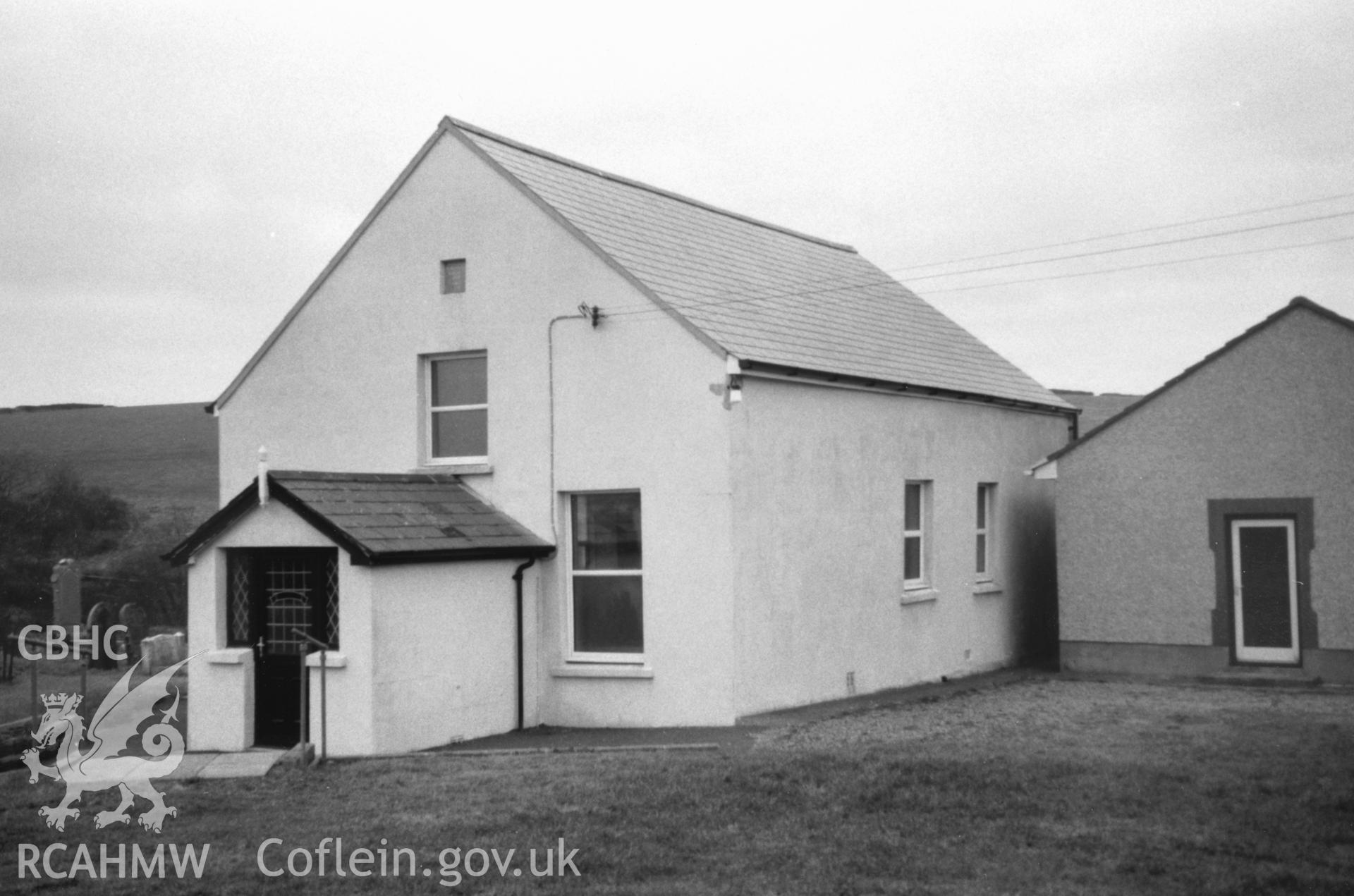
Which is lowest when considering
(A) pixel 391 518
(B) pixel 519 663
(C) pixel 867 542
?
(B) pixel 519 663

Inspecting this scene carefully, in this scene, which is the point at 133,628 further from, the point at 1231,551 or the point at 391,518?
the point at 1231,551

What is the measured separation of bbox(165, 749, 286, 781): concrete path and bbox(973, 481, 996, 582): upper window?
12.2 metres

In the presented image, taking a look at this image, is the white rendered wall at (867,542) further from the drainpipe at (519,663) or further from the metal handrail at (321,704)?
the metal handrail at (321,704)

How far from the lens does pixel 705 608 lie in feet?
56.2

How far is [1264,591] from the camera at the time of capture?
20781 millimetres

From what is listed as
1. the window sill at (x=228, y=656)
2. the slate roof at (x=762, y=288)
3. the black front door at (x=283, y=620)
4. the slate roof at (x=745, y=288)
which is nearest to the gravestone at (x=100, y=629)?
the slate roof at (x=745, y=288)

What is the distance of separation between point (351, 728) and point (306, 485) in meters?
2.66

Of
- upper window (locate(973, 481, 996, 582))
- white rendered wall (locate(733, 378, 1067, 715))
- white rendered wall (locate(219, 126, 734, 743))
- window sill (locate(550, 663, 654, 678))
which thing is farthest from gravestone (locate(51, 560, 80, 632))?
upper window (locate(973, 481, 996, 582))

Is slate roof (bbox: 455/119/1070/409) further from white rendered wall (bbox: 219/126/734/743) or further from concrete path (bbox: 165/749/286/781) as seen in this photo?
concrete path (bbox: 165/749/286/781)

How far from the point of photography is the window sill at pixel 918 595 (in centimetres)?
2097

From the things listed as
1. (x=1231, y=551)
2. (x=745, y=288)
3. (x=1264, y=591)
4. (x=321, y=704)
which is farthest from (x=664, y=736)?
(x=1264, y=591)

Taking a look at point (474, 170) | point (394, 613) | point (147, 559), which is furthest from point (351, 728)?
point (147, 559)

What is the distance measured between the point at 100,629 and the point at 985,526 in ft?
59.1

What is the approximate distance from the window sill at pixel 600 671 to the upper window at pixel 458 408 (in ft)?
9.12
